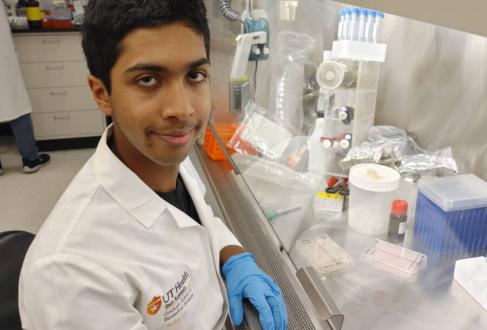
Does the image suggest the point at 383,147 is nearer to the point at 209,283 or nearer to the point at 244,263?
the point at 244,263

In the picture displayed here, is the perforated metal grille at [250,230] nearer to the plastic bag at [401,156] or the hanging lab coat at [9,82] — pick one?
the plastic bag at [401,156]

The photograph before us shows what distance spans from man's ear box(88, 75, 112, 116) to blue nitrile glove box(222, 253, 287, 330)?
1.68 feet

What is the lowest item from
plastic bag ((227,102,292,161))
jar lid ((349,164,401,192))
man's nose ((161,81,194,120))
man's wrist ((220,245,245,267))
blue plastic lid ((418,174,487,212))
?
man's wrist ((220,245,245,267))

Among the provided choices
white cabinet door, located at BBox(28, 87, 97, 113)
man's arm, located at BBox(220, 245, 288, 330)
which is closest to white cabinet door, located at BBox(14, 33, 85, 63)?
white cabinet door, located at BBox(28, 87, 97, 113)

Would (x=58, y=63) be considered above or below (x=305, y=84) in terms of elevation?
below

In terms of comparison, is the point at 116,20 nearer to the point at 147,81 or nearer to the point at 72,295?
the point at 147,81

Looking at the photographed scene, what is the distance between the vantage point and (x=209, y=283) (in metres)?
0.99

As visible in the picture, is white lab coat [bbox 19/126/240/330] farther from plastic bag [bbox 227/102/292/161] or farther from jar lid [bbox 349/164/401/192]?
plastic bag [bbox 227/102/292/161]

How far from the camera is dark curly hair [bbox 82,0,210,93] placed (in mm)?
732

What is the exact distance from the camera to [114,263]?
74 cm

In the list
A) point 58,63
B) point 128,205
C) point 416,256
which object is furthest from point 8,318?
point 58,63

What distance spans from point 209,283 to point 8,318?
17.0 inches

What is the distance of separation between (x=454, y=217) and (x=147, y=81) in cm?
76

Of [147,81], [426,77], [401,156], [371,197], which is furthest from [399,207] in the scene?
[147,81]
